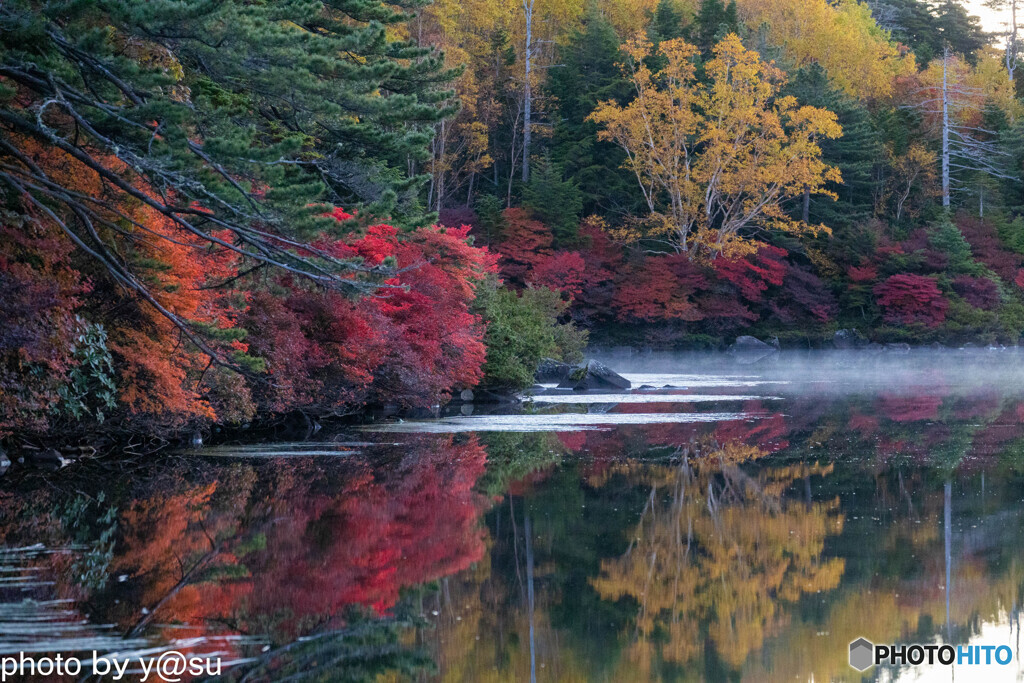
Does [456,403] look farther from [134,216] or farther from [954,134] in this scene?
[954,134]

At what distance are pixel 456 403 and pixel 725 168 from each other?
21.1 meters

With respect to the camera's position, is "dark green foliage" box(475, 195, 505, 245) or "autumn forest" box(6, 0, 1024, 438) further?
"dark green foliage" box(475, 195, 505, 245)

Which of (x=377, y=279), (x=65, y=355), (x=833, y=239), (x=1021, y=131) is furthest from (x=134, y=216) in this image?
(x=1021, y=131)

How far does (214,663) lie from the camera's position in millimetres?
5488

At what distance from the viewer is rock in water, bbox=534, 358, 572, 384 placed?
3312cm

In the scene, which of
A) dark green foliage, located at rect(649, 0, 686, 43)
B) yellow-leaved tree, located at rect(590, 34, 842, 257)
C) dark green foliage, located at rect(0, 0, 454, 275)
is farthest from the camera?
dark green foliage, located at rect(649, 0, 686, 43)

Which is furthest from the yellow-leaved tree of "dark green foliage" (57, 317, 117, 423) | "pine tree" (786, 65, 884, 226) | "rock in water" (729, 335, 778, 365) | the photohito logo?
the photohito logo

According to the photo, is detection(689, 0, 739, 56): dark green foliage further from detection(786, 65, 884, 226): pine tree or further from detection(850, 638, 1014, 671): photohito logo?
detection(850, 638, 1014, 671): photohito logo

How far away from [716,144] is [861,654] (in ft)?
125

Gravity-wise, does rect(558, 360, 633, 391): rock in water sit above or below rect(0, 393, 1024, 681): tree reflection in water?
below

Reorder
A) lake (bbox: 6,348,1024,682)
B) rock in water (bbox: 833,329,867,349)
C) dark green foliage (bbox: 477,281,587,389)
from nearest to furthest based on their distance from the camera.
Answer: lake (bbox: 6,348,1024,682) → dark green foliage (bbox: 477,281,587,389) → rock in water (bbox: 833,329,867,349)

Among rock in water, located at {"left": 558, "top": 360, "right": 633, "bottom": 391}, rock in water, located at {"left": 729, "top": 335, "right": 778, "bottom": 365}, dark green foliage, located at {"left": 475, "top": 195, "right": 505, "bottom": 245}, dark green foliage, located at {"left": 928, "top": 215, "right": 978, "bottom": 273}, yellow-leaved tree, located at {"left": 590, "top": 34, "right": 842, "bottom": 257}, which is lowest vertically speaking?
rock in water, located at {"left": 729, "top": 335, "right": 778, "bottom": 365}

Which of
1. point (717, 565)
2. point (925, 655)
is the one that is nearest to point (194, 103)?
point (717, 565)

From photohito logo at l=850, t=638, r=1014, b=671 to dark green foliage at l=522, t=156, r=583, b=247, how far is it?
38.3m
